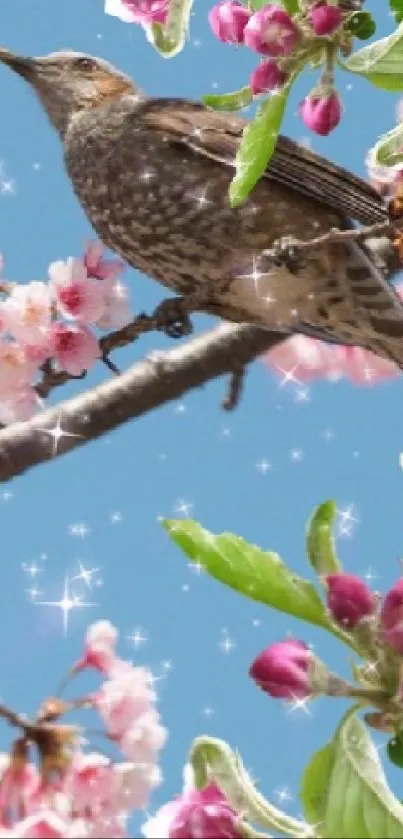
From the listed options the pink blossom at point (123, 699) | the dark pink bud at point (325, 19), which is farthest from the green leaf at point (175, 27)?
the pink blossom at point (123, 699)

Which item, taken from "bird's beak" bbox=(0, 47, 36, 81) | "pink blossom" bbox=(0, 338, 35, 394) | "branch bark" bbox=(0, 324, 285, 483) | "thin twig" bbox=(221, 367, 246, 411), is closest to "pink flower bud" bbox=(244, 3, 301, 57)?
"pink blossom" bbox=(0, 338, 35, 394)

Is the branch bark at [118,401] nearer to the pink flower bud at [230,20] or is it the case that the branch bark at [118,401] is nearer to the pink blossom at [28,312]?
the pink blossom at [28,312]

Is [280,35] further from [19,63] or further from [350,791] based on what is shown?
[19,63]

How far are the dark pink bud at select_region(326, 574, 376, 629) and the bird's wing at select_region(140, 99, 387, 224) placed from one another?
3.26ft

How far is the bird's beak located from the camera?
2.20 metres

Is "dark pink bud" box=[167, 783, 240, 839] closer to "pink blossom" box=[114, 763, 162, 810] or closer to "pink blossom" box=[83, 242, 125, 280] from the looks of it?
"pink blossom" box=[114, 763, 162, 810]

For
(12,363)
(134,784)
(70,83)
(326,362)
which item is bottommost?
(326,362)

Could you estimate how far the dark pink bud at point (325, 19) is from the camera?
1.04m

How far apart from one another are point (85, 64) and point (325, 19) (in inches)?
56.2

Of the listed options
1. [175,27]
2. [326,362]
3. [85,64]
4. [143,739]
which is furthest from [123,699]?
[85,64]

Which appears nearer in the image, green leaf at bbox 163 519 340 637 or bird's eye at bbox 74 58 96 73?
green leaf at bbox 163 519 340 637

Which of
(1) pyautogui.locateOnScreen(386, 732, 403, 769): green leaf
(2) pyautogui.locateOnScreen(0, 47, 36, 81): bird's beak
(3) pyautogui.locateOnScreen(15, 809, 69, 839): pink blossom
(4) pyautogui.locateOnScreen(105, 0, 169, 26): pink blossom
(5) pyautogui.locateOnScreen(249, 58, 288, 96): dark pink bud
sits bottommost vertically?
(3) pyautogui.locateOnScreen(15, 809, 69, 839): pink blossom

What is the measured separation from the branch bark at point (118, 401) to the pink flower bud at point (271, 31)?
78 cm

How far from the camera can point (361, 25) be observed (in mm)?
1085
